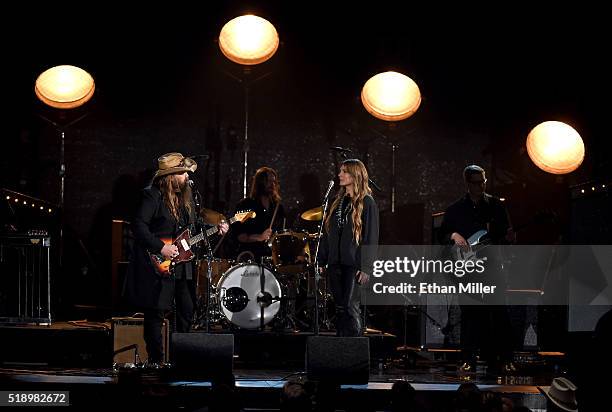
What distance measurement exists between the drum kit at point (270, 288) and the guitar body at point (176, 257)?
132 centimetres

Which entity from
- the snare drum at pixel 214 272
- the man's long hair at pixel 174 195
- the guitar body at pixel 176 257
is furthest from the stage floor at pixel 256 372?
the man's long hair at pixel 174 195

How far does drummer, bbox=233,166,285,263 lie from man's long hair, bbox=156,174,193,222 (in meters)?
2.25

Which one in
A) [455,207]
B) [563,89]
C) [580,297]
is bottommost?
[580,297]

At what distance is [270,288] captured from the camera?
10219 mm

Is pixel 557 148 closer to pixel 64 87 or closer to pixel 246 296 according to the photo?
pixel 246 296

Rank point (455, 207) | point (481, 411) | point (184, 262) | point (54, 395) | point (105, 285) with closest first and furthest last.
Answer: point (481, 411)
point (54, 395)
point (184, 262)
point (455, 207)
point (105, 285)

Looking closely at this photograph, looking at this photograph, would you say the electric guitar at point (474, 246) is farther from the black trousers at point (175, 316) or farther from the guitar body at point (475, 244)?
the black trousers at point (175, 316)

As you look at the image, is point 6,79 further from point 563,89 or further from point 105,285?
point 563,89

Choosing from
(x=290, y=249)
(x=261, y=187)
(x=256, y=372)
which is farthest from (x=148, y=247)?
(x=261, y=187)

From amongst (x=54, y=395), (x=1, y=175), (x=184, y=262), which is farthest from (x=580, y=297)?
(x=1, y=175)

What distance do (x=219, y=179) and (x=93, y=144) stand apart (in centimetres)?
171

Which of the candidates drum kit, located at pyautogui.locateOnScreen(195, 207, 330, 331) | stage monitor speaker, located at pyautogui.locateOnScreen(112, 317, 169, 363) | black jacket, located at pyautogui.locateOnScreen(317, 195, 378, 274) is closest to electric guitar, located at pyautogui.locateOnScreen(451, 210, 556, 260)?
black jacket, located at pyautogui.locateOnScreen(317, 195, 378, 274)

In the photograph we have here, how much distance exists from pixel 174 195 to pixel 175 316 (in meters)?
1.11

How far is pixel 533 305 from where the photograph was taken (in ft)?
33.8
